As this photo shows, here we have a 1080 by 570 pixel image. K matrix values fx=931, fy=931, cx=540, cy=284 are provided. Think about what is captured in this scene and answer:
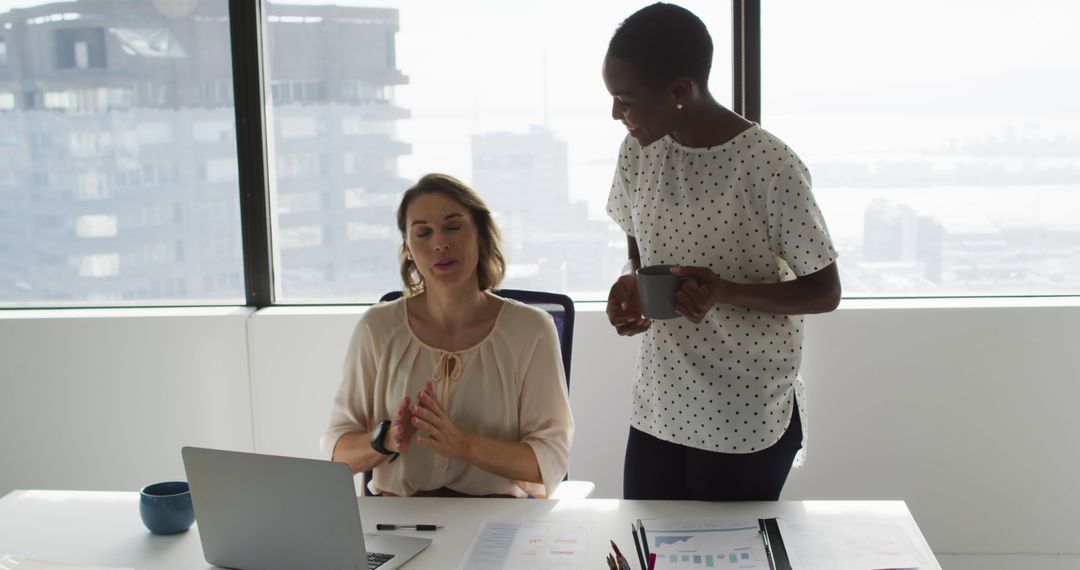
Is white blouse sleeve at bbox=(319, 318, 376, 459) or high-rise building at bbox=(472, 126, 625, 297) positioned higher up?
high-rise building at bbox=(472, 126, 625, 297)

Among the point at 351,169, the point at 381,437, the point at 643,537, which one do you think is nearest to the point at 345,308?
the point at 351,169

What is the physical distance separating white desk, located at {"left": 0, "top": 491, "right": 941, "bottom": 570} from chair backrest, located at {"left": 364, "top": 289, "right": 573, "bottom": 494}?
22.0 inches

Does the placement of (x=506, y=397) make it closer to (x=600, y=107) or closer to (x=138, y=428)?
(x=600, y=107)

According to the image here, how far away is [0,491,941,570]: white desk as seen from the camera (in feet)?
4.84

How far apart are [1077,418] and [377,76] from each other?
250 cm

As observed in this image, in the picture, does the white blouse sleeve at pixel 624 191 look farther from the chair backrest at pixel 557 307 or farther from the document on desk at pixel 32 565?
the document on desk at pixel 32 565

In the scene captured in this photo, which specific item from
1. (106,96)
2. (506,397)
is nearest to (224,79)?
(106,96)

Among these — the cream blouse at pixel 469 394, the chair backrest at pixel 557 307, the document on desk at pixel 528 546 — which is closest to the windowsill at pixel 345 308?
the chair backrest at pixel 557 307

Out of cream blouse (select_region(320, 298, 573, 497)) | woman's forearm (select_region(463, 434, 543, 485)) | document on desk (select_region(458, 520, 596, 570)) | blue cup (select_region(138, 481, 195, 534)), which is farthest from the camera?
cream blouse (select_region(320, 298, 573, 497))

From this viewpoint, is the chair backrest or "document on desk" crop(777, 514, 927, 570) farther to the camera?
the chair backrest

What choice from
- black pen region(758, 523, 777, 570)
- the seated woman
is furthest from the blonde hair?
black pen region(758, 523, 777, 570)

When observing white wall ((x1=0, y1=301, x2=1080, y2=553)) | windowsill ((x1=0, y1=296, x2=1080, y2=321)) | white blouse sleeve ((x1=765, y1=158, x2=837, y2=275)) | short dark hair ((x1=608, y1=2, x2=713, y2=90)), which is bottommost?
white wall ((x1=0, y1=301, x2=1080, y2=553))

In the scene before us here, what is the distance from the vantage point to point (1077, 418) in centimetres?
291

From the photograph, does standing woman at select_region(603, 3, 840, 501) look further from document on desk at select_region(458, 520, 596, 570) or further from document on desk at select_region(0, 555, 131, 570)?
document on desk at select_region(0, 555, 131, 570)
